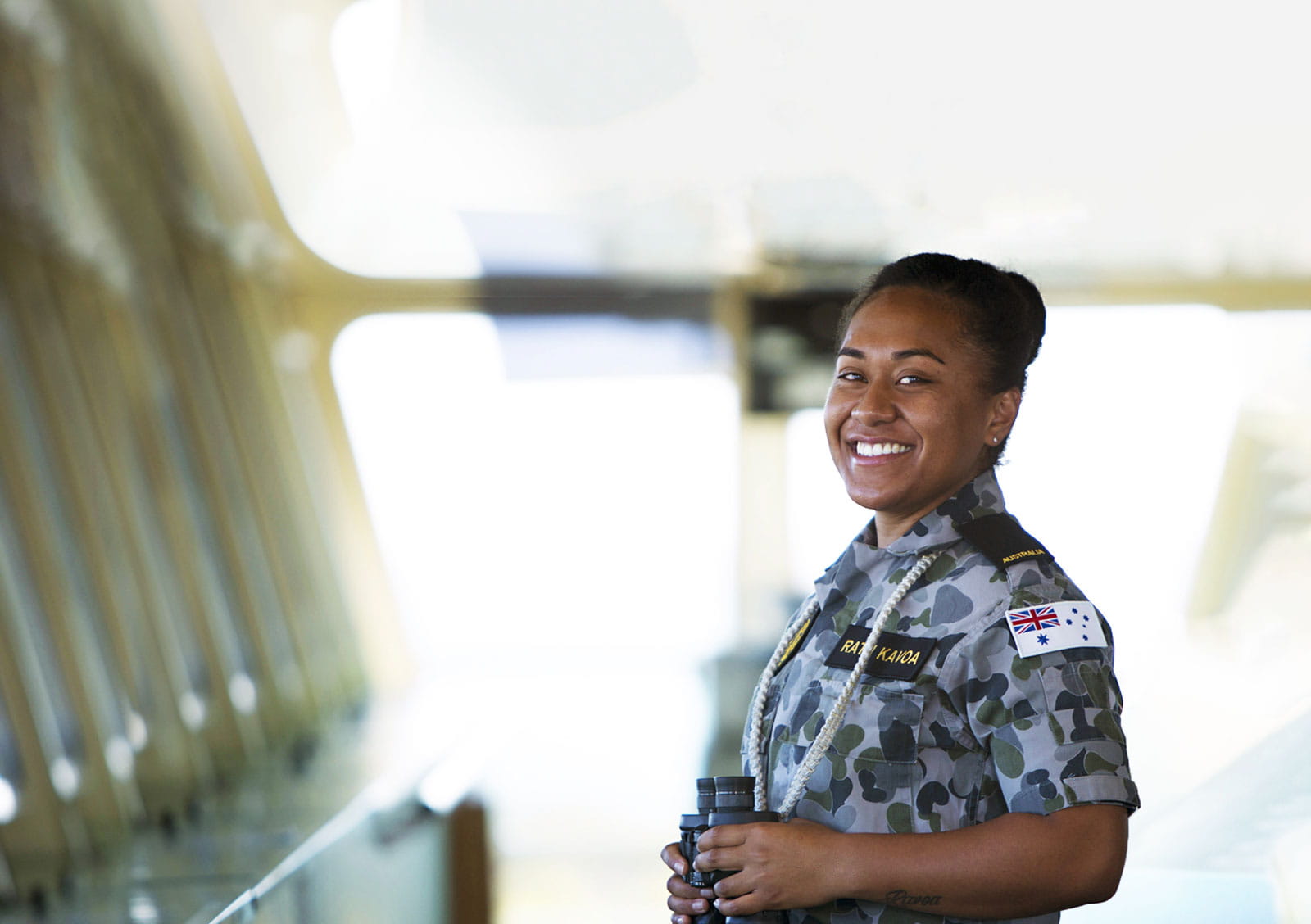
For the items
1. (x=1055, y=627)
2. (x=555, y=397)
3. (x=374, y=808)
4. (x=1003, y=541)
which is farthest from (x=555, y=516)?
(x=1055, y=627)

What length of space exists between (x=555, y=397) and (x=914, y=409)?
9848 millimetres

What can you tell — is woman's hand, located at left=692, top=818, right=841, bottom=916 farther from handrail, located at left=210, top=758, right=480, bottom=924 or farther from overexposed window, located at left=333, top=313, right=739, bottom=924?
overexposed window, located at left=333, top=313, right=739, bottom=924

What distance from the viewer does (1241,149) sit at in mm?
9109

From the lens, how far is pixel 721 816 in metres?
1.44

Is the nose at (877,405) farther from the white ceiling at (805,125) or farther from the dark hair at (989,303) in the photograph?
the white ceiling at (805,125)

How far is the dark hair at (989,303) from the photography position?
1.54 meters

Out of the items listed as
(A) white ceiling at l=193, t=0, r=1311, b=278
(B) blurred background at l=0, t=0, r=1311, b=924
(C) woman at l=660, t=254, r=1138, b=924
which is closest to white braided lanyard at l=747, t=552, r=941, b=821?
(C) woman at l=660, t=254, r=1138, b=924

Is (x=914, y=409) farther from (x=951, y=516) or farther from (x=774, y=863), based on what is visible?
(x=774, y=863)

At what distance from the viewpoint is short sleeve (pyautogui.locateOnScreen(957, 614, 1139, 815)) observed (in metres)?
1.30

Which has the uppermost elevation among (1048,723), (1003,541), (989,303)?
(989,303)

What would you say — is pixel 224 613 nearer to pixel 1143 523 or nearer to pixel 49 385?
pixel 49 385

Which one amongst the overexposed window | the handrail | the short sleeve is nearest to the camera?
the short sleeve

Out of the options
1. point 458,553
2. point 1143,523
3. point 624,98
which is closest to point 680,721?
point 458,553

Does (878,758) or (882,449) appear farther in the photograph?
(882,449)
